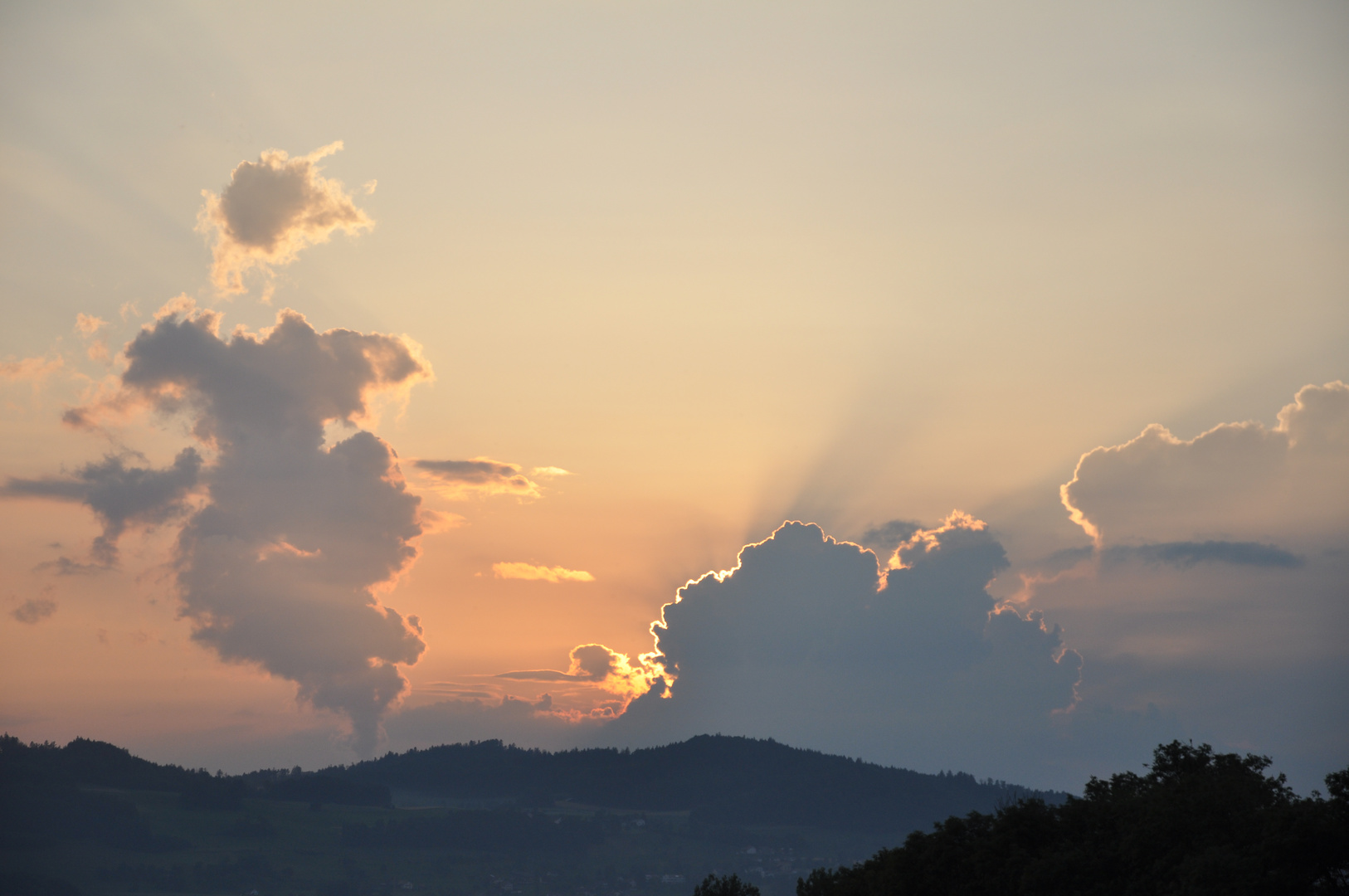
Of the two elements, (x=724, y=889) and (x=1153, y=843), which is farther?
(x=724, y=889)

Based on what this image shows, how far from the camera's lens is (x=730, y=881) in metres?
188

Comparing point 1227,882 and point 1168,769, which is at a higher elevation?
point 1168,769

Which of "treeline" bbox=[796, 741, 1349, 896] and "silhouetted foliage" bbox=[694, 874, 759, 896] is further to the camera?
"silhouetted foliage" bbox=[694, 874, 759, 896]

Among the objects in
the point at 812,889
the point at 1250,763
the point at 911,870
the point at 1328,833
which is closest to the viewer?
the point at 1328,833

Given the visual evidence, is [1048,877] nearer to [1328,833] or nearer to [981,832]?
[981,832]

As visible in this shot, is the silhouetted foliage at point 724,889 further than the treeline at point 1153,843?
Yes

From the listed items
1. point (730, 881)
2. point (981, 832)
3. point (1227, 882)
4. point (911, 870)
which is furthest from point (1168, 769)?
point (730, 881)

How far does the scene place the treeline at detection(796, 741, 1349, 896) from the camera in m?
82.5

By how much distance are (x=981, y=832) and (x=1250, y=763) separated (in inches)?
1109

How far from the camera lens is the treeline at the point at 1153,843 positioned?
82500 millimetres

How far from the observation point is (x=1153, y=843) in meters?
99.8

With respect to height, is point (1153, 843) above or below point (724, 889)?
above

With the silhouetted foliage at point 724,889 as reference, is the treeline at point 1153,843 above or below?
above

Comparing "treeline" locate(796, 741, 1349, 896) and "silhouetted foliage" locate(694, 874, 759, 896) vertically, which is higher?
"treeline" locate(796, 741, 1349, 896)
